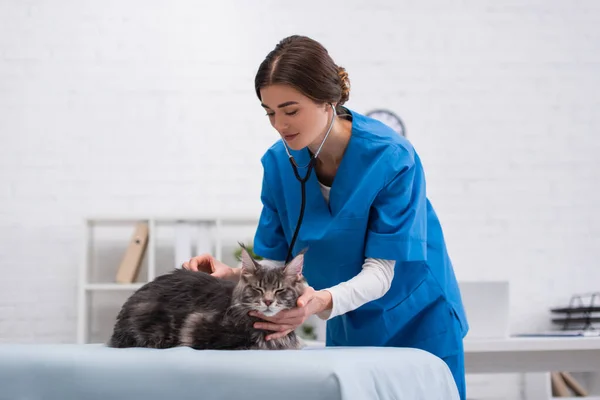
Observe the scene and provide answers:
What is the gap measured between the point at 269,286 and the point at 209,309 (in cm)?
12

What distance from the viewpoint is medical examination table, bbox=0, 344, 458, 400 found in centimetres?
105

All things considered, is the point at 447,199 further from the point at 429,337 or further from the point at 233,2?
the point at 429,337

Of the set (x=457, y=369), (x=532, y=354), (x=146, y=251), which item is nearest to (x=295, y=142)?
(x=457, y=369)

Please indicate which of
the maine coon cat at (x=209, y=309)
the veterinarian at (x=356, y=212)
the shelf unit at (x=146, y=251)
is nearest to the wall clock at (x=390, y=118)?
the shelf unit at (x=146, y=251)

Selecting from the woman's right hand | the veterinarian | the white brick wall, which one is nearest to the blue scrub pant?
the veterinarian

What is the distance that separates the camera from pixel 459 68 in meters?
4.66

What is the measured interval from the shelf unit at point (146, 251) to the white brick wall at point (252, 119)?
123 millimetres

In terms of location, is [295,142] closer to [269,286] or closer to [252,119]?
[269,286]

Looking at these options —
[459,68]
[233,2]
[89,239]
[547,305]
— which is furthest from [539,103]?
[89,239]

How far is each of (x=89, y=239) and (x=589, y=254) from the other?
308 cm

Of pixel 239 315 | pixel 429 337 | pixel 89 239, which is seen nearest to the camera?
pixel 239 315

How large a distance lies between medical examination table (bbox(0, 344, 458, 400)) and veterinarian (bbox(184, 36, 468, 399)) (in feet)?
1.07

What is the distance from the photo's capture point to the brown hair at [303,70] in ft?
4.96

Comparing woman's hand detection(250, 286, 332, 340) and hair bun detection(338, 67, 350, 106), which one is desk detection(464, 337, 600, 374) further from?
woman's hand detection(250, 286, 332, 340)
